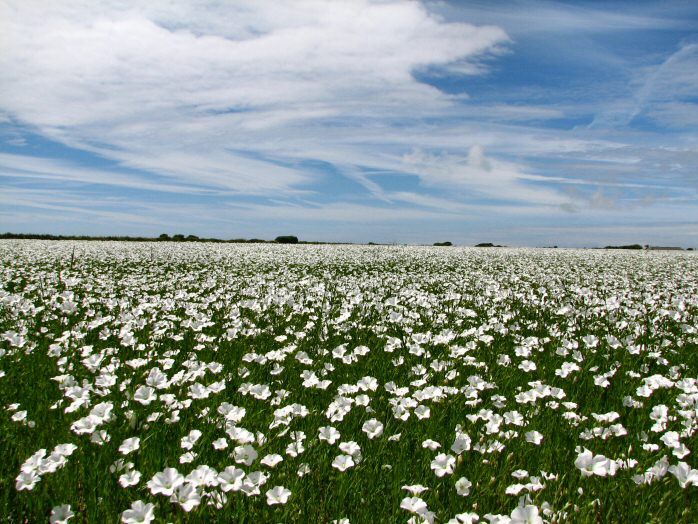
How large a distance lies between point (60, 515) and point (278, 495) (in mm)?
1215

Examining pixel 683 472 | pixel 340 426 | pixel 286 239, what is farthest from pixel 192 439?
pixel 286 239

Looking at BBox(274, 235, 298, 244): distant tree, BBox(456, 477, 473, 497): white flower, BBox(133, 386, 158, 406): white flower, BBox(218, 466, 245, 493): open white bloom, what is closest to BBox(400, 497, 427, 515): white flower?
BBox(456, 477, 473, 497): white flower

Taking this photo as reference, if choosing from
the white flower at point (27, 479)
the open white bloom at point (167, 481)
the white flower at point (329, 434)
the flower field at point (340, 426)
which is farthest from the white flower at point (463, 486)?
the white flower at point (27, 479)

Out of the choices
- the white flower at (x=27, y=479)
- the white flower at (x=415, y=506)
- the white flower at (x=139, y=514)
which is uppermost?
the white flower at (x=415, y=506)

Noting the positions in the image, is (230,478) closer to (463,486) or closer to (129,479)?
(129,479)

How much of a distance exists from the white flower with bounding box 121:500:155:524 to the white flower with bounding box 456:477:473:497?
5.95 ft

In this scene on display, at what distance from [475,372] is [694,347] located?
4.31 meters

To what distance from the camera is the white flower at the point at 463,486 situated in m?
3.03

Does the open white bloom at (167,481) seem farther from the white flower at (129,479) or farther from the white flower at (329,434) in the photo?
the white flower at (329,434)

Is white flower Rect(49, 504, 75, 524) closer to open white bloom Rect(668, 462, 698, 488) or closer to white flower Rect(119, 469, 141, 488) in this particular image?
white flower Rect(119, 469, 141, 488)

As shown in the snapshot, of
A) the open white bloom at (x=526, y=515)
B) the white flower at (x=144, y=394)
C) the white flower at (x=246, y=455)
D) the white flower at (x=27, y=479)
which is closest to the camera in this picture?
the open white bloom at (x=526, y=515)

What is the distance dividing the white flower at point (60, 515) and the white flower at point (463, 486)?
2.29 metres

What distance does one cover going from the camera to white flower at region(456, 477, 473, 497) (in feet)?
9.95

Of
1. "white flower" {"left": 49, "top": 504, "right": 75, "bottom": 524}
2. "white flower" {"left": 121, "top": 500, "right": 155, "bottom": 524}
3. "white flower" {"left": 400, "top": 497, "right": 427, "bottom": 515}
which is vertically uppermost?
"white flower" {"left": 400, "top": 497, "right": 427, "bottom": 515}
